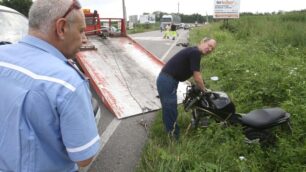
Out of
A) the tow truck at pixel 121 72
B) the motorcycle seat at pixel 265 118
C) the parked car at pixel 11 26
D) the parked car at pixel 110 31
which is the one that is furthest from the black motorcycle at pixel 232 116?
the parked car at pixel 110 31

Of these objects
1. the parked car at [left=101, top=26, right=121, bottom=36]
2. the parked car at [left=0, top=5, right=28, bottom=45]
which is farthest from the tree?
the parked car at [left=0, top=5, right=28, bottom=45]

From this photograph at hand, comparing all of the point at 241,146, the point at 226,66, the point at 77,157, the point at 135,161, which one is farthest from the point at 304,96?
the point at 77,157

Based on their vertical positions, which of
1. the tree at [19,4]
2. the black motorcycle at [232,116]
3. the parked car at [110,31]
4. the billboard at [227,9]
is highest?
the tree at [19,4]

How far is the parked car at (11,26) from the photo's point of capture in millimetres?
5941

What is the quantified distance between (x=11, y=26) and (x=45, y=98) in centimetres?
524

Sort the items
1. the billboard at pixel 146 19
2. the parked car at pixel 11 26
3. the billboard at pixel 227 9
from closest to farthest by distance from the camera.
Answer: the parked car at pixel 11 26, the billboard at pixel 227 9, the billboard at pixel 146 19

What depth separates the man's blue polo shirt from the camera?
5.15ft

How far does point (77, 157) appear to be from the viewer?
68.0 inches

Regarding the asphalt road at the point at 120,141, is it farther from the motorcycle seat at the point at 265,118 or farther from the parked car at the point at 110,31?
the parked car at the point at 110,31

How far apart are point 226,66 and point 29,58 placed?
9.72 m

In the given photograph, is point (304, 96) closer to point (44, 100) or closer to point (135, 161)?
point (135, 161)

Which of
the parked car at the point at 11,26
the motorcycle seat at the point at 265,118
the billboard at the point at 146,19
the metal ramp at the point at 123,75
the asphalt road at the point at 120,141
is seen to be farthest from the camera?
the billboard at the point at 146,19

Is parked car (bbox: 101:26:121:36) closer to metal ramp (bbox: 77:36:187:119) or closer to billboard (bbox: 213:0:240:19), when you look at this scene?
metal ramp (bbox: 77:36:187:119)

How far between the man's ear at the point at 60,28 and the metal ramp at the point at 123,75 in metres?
4.93
